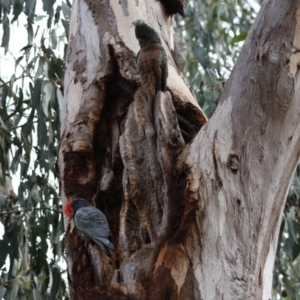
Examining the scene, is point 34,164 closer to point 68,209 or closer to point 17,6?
point 17,6

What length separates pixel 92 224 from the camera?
159 centimetres

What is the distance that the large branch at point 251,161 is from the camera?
57.1 inches

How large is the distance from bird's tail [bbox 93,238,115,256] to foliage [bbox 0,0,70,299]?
4.56 feet

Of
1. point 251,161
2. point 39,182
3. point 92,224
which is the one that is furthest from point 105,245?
point 39,182

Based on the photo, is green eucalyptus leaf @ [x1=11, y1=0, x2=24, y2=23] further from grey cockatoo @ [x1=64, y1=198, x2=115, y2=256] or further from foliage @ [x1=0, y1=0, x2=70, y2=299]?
grey cockatoo @ [x1=64, y1=198, x2=115, y2=256]

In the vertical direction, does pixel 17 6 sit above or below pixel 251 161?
above

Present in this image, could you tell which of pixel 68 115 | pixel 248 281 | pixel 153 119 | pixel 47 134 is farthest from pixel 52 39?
pixel 248 281

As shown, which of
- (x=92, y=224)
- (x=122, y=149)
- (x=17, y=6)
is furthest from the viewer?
(x=17, y=6)

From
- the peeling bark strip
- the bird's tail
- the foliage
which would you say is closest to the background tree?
the foliage

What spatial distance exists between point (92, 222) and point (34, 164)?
6.22 feet

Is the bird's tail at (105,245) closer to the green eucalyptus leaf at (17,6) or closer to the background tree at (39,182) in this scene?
the background tree at (39,182)

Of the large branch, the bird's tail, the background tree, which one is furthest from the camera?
the background tree

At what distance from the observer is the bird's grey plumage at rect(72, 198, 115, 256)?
1.59 metres

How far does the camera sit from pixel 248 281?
143cm
